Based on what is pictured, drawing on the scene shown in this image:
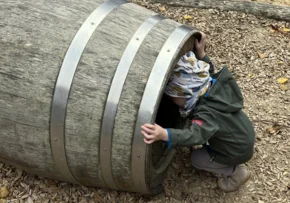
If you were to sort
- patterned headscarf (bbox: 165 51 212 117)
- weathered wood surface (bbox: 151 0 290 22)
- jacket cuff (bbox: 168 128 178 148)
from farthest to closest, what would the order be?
weathered wood surface (bbox: 151 0 290 22) → patterned headscarf (bbox: 165 51 212 117) → jacket cuff (bbox: 168 128 178 148)

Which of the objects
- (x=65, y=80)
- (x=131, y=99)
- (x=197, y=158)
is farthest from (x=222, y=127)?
(x=65, y=80)

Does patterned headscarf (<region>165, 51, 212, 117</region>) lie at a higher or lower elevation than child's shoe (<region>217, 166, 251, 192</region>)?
higher

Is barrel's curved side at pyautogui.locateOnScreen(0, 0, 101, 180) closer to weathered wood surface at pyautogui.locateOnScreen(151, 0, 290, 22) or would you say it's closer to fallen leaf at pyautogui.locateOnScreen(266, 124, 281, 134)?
fallen leaf at pyautogui.locateOnScreen(266, 124, 281, 134)

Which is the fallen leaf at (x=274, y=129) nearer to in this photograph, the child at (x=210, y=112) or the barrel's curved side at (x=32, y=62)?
the child at (x=210, y=112)

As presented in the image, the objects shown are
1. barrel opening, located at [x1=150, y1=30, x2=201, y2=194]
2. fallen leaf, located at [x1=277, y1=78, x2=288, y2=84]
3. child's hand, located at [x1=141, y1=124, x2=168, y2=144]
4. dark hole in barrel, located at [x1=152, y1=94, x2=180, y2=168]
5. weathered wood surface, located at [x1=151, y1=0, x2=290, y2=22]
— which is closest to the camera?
child's hand, located at [x1=141, y1=124, x2=168, y2=144]

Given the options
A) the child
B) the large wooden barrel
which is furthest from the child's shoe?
the large wooden barrel

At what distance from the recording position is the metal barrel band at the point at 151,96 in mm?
2680

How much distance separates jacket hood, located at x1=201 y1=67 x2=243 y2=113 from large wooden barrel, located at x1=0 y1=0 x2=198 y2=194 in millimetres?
413

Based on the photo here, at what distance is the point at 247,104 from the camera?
4379 millimetres

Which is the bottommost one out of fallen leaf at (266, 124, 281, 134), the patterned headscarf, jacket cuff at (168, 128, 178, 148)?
fallen leaf at (266, 124, 281, 134)

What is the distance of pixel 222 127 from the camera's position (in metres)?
3.12

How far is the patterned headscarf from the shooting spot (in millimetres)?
3033

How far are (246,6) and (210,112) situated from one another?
2.86 meters

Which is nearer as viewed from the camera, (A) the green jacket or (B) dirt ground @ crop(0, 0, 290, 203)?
(A) the green jacket
